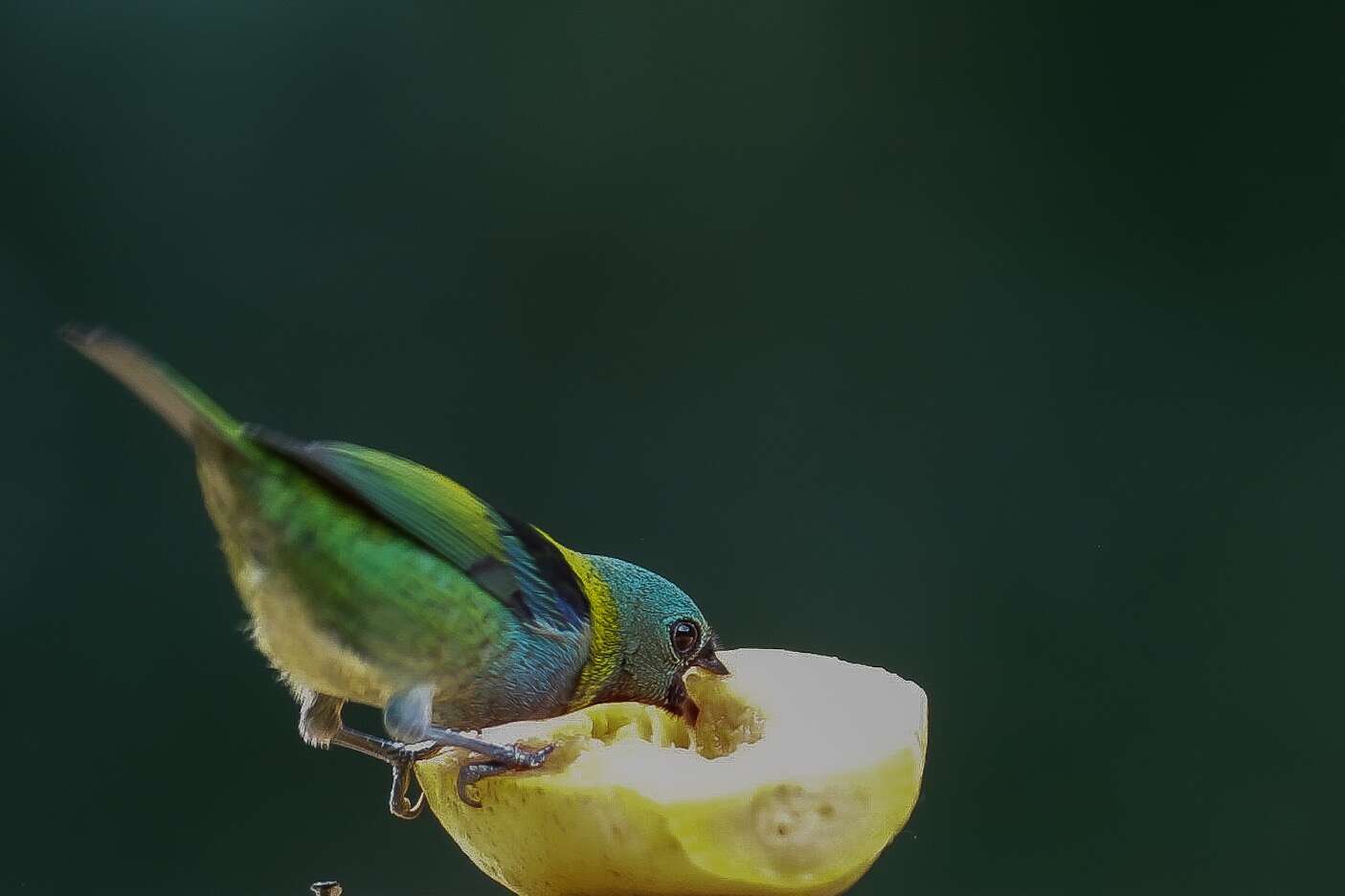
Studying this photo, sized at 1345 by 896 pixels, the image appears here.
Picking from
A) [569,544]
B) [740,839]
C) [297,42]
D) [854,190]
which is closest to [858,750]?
[740,839]

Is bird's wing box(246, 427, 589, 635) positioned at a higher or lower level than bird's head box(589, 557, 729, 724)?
higher

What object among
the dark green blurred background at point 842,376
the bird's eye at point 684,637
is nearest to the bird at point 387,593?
the bird's eye at point 684,637

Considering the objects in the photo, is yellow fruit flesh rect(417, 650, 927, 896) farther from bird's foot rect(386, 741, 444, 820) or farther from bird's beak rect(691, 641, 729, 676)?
bird's beak rect(691, 641, 729, 676)

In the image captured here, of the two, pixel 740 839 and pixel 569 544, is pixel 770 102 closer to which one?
pixel 569 544

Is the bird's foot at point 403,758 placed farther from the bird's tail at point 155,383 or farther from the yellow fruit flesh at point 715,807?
the bird's tail at point 155,383

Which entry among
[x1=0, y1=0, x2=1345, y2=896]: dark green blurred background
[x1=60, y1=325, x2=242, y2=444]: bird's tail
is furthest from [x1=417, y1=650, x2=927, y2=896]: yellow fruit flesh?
[x1=0, y1=0, x2=1345, y2=896]: dark green blurred background

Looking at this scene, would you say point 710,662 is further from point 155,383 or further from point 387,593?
point 155,383
